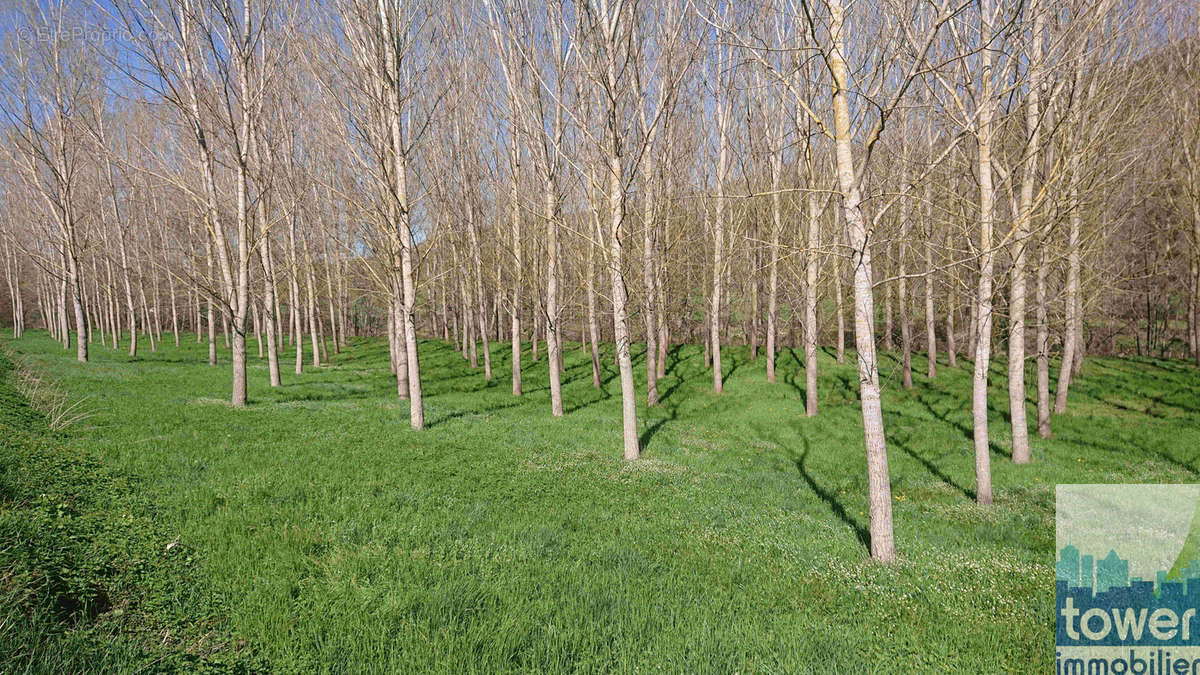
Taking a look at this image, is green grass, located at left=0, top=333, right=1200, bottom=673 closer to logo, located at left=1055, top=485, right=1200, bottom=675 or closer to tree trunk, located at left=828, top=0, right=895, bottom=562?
logo, located at left=1055, top=485, right=1200, bottom=675

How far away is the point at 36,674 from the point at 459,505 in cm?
391

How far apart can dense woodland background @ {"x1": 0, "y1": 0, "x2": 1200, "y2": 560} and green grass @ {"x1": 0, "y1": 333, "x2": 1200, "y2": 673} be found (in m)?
1.09

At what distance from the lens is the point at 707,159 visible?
62.7 ft

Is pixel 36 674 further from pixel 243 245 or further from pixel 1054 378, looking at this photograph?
pixel 1054 378

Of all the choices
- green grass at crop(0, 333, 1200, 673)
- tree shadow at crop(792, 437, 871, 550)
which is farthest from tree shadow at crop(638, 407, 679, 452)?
tree shadow at crop(792, 437, 871, 550)

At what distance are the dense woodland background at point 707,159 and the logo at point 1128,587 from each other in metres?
1.53

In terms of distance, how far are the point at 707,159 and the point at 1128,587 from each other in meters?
17.4

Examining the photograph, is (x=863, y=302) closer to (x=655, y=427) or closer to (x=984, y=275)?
(x=984, y=275)


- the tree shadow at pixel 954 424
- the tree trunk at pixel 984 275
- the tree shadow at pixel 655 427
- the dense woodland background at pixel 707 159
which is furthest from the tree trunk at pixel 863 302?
the tree shadow at pixel 954 424

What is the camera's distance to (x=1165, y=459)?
33.9 feet

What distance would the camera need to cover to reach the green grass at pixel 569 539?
3.38 meters

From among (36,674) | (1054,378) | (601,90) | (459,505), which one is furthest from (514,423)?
(1054,378)

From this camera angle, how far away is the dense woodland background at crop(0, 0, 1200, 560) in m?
7.35

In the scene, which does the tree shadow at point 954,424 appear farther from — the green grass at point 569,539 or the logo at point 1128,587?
the logo at point 1128,587
